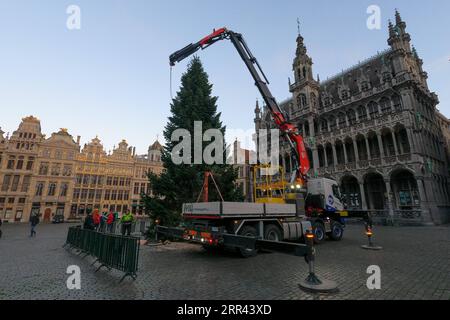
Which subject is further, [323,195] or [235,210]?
[323,195]

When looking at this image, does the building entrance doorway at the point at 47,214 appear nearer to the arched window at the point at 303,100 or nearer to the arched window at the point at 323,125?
the arched window at the point at 303,100

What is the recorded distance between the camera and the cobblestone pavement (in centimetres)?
494

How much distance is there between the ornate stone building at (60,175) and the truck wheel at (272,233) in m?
39.6

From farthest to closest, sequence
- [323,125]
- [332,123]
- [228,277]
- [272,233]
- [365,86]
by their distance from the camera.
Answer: [323,125] < [332,123] < [365,86] < [272,233] < [228,277]

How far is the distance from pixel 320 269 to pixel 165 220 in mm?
9109

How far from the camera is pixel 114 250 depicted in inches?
266

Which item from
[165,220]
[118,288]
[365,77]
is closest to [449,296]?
[118,288]

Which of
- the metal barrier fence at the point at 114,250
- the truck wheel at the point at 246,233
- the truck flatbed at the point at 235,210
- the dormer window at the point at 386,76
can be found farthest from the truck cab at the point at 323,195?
the dormer window at the point at 386,76

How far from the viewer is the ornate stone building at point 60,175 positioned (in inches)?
1622

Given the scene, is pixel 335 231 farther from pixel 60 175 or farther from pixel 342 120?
pixel 60 175

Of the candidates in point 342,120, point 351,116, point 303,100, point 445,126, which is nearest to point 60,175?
point 303,100

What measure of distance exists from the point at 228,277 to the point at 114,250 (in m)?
3.60

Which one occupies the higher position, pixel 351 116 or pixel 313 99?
pixel 313 99

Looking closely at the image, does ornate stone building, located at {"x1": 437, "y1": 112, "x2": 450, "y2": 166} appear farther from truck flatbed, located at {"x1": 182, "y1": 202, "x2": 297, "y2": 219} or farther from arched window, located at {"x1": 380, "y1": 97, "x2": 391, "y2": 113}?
truck flatbed, located at {"x1": 182, "y1": 202, "x2": 297, "y2": 219}
